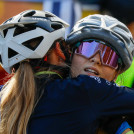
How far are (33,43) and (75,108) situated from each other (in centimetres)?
75

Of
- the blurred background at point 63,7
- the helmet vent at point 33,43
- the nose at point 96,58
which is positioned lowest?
the blurred background at point 63,7

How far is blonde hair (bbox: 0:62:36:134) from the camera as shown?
2512mm

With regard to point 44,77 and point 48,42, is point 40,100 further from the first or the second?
point 48,42

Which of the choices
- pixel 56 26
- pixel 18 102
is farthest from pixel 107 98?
pixel 56 26

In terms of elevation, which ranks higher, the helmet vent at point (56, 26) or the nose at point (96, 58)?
the helmet vent at point (56, 26)

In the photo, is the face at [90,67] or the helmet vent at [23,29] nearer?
the helmet vent at [23,29]

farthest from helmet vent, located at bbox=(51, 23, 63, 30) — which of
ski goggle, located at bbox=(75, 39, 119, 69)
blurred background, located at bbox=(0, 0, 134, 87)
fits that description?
blurred background, located at bbox=(0, 0, 134, 87)

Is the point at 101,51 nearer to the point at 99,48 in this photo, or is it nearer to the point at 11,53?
the point at 99,48

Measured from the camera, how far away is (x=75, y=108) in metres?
2.51

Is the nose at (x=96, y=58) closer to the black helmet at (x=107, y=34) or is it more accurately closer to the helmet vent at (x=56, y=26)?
the black helmet at (x=107, y=34)

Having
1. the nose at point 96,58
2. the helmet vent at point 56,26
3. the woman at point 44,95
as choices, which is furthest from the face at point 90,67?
the helmet vent at point 56,26

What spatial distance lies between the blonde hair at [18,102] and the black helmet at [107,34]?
662mm

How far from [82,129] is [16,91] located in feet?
2.24

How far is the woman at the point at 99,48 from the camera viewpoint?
2877mm
